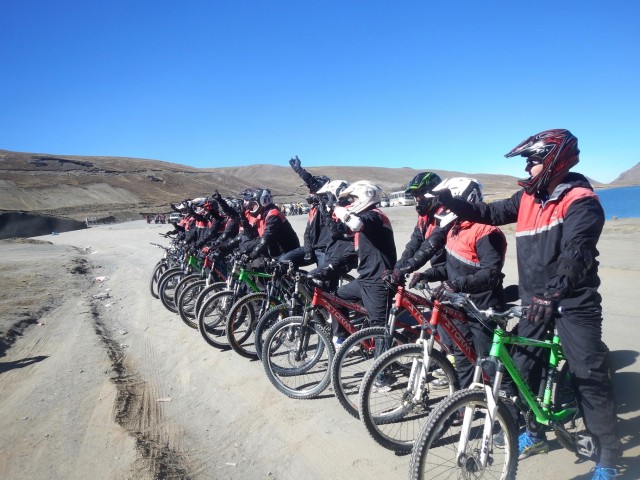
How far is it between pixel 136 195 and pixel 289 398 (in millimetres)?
93875

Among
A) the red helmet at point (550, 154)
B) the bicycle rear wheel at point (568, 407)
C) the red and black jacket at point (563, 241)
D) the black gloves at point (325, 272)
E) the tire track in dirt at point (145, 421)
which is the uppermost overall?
the red helmet at point (550, 154)

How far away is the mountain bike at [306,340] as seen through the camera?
4.54m

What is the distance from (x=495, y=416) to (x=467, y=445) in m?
0.24

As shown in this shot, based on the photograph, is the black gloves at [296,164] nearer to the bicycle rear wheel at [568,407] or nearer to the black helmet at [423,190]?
the black helmet at [423,190]

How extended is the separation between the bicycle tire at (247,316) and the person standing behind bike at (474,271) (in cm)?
244

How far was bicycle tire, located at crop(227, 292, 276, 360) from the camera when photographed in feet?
18.3

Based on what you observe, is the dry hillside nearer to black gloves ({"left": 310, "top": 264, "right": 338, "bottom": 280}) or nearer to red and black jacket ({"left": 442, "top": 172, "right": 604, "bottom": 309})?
black gloves ({"left": 310, "top": 264, "right": 338, "bottom": 280})

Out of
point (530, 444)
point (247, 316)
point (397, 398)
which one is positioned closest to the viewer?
point (530, 444)

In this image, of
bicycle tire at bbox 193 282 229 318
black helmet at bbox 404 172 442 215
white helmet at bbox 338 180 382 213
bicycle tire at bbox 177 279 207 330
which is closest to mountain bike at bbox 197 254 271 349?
bicycle tire at bbox 193 282 229 318

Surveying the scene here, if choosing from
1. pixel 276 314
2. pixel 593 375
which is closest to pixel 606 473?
pixel 593 375

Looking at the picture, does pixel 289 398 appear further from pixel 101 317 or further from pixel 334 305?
pixel 101 317

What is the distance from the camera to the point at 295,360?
4.87 m

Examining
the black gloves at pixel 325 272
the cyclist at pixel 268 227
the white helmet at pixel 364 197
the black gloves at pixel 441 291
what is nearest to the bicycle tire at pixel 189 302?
the cyclist at pixel 268 227

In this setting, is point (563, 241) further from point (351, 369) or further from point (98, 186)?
point (98, 186)
